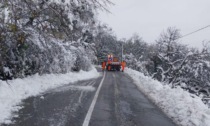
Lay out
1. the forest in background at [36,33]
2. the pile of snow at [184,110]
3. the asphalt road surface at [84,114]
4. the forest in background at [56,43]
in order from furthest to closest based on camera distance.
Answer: the forest in background at [36,33]
the forest in background at [56,43]
the pile of snow at [184,110]
the asphalt road surface at [84,114]

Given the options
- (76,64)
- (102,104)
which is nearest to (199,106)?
(102,104)

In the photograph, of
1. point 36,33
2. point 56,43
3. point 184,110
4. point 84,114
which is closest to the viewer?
point 84,114

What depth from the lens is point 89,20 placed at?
7906 mm

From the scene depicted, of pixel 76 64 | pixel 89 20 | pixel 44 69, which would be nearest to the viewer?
pixel 89 20

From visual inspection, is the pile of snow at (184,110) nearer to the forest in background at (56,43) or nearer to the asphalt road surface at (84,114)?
the asphalt road surface at (84,114)

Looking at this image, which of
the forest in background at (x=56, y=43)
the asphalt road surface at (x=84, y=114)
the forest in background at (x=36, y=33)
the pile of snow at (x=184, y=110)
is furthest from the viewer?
the forest in background at (x=36, y=33)

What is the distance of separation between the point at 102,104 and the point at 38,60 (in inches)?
259

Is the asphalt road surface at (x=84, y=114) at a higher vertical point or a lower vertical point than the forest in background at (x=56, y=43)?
lower

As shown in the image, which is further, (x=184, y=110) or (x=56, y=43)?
(x=56, y=43)

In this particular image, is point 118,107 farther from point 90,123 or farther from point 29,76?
point 29,76

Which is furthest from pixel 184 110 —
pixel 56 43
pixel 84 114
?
pixel 56 43

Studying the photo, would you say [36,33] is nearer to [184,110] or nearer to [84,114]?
[84,114]

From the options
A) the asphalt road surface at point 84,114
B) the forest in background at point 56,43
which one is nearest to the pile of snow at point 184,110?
→ the asphalt road surface at point 84,114

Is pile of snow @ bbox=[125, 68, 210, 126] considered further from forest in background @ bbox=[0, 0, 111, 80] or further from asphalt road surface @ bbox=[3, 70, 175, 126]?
forest in background @ bbox=[0, 0, 111, 80]
